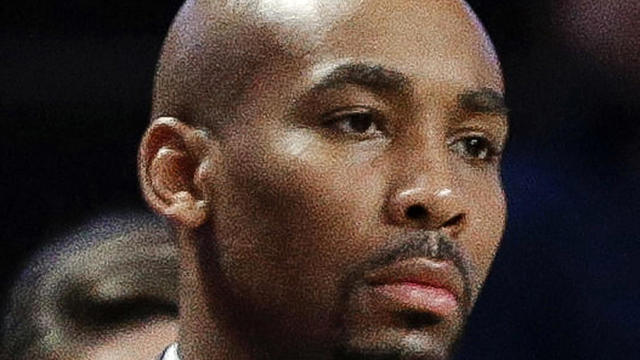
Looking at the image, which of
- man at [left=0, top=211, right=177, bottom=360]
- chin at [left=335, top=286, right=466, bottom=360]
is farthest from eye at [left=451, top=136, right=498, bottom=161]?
man at [left=0, top=211, right=177, bottom=360]

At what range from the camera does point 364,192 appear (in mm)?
1229

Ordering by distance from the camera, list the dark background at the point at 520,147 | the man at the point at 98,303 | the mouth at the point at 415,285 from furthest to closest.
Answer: the dark background at the point at 520,147 < the man at the point at 98,303 < the mouth at the point at 415,285

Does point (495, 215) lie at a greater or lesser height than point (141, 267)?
greater

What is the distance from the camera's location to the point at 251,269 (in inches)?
49.6

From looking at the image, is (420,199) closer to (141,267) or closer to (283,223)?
(283,223)

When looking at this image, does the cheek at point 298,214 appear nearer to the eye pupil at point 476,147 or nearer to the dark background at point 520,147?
the eye pupil at point 476,147

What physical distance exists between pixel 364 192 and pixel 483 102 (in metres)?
0.13

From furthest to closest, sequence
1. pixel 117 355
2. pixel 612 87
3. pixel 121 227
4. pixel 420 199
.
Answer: pixel 612 87, pixel 121 227, pixel 117 355, pixel 420 199

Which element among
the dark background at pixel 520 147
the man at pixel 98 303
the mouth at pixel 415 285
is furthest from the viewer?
the dark background at pixel 520 147

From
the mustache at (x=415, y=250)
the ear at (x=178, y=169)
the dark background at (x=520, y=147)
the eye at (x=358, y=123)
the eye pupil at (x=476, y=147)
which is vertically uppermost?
the eye at (x=358, y=123)

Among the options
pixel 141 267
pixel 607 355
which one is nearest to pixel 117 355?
pixel 141 267

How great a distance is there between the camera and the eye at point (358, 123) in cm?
125

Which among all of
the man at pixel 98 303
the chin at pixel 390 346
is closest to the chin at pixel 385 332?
the chin at pixel 390 346

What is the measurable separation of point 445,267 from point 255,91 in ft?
0.63
